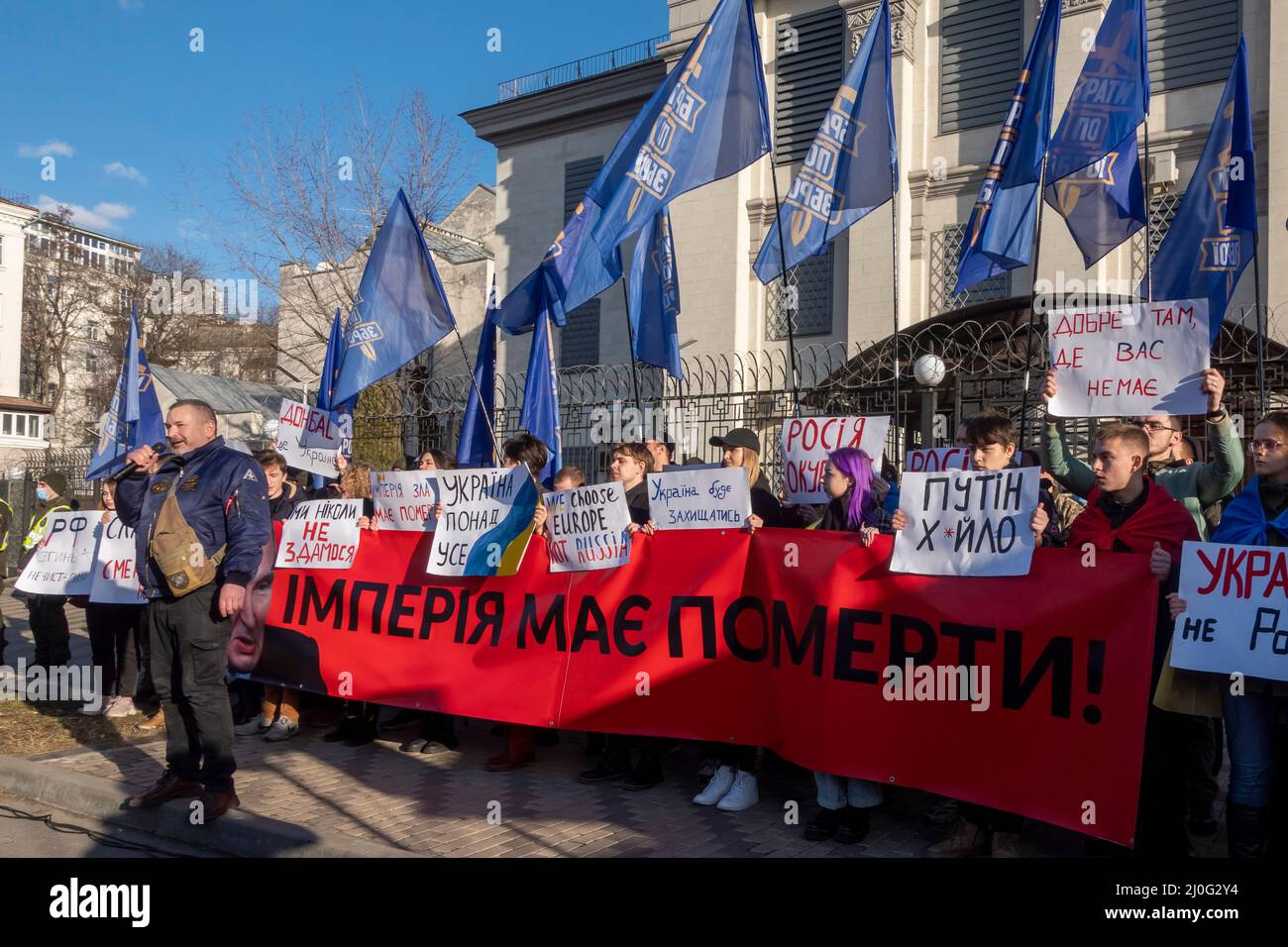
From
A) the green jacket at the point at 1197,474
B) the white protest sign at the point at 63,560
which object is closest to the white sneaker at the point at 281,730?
the white protest sign at the point at 63,560

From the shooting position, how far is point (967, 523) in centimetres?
488

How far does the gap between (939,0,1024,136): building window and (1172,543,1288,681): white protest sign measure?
15056 millimetres

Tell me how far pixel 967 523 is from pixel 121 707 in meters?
6.68

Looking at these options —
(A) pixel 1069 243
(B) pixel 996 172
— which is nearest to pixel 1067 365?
(B) pixel 996 172

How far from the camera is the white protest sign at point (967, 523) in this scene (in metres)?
4.70

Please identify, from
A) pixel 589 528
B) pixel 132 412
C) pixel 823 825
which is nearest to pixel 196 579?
pixel 589 528

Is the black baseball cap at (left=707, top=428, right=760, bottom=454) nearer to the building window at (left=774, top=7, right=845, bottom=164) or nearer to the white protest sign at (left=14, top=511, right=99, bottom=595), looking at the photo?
the white protest sign at (left=14, top=511, right=99, bottom=595)

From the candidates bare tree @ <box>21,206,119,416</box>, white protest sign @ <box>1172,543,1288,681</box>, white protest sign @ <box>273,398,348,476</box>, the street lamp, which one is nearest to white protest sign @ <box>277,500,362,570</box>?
white protest sign @ <box>273,398,348,476</box>

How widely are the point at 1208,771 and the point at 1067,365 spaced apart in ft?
7.48

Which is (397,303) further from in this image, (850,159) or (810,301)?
(810,301)

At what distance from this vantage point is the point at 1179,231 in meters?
7.75

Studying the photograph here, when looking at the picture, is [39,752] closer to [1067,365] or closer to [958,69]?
[1067,365]

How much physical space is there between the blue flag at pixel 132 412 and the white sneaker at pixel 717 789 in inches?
311

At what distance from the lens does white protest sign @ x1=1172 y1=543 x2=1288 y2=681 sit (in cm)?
402
